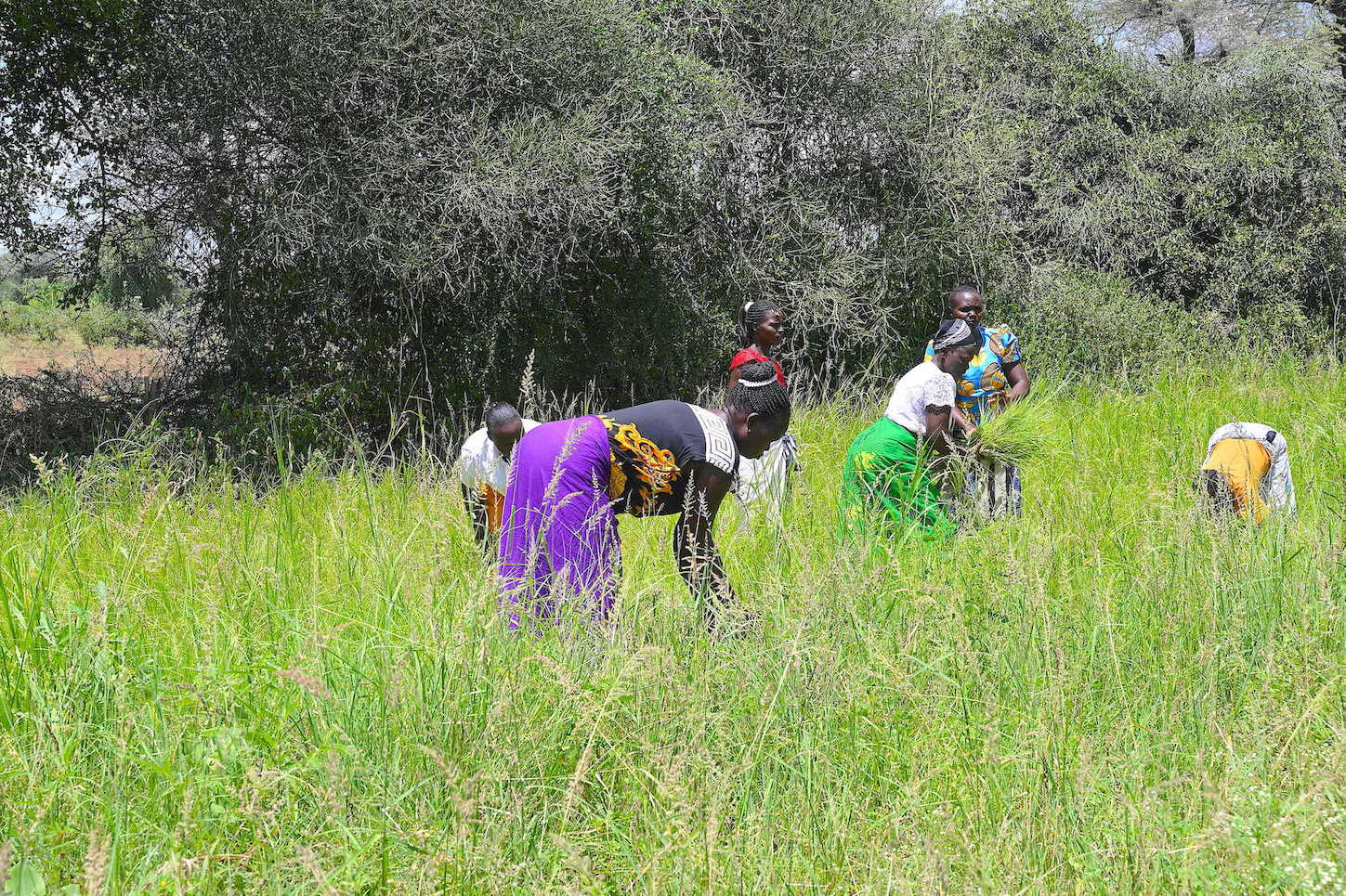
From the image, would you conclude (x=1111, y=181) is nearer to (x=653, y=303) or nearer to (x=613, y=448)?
(x=653, y=303)

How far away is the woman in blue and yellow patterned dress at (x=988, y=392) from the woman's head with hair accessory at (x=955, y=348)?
0.08m

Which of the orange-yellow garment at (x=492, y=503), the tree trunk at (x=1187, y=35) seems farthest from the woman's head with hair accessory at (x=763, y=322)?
the tree trunk at (x=1187, y=35)

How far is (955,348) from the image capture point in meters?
5.12

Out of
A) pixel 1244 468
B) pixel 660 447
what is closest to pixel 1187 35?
pixel 1244 468

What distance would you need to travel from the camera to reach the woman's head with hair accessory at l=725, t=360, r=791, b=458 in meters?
3.79

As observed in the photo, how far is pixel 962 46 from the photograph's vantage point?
12.0 m

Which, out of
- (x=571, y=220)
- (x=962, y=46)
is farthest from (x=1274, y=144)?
(x=571, y=220)

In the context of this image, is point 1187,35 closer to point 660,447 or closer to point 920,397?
point 920,397

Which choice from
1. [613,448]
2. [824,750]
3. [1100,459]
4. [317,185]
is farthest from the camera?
[317,185]

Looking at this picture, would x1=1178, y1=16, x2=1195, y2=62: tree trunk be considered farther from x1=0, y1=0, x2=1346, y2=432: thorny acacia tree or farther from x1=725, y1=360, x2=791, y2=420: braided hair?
x1=725, y1=360, x2=791, y2=420: braided hair

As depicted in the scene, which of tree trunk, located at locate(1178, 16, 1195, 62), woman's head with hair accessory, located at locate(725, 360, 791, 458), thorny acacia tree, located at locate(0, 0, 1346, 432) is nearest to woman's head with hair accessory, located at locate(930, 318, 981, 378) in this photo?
woman's head with hair accessory, located at locate(725, 360, 791, 458)

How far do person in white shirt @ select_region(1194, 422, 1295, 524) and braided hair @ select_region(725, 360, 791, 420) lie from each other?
7.23 feet

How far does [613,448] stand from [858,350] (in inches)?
272

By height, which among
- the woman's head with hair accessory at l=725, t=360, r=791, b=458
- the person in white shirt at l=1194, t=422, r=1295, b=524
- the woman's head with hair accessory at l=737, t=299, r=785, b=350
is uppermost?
the woman's head with hair accessory at l=725, t=360, r=791, b=458
